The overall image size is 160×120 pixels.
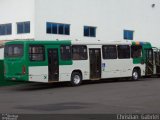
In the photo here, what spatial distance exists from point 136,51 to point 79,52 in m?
6.05

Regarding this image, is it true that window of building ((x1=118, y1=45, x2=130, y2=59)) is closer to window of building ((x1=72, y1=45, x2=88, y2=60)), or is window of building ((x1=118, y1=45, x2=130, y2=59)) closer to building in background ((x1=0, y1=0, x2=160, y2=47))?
window of building ((x1=72, y1=45, x2=88, y2=60))

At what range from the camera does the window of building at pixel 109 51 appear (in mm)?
30328

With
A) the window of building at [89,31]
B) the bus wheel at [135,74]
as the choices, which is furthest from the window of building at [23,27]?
the bus wheel at [135,74]

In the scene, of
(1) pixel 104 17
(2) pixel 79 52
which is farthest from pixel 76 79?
(1) pixel 104 17

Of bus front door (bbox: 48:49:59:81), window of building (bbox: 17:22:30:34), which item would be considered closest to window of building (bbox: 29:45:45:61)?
bus front door (bbox: 48:49:59:81)

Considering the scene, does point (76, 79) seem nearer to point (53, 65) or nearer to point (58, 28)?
point (53, 65)

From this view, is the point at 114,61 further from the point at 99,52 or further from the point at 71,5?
the point at 71,5

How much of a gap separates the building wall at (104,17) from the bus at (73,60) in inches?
365

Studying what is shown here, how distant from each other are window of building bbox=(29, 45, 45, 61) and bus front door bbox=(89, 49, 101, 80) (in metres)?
4.18

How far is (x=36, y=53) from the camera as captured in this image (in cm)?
2589

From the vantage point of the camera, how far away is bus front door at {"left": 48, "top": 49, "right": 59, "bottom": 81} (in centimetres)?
2650

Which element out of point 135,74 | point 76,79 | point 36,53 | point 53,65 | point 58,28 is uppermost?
point 58,28

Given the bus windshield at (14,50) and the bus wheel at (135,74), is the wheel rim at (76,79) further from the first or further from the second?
the bus wheel at (135,74)

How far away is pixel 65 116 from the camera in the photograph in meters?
14.0
